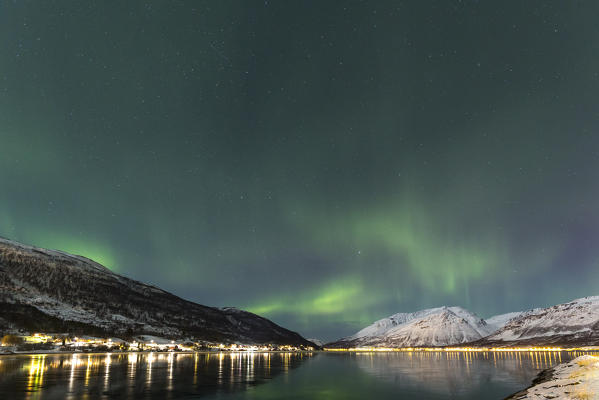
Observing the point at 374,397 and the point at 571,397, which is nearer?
the point at 571,397

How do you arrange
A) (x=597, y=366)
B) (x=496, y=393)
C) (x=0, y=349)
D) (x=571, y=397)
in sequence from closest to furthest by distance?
(x=571, y=397) < (x=496, y=393) < (x=597, y=366) < (x=0, y=349)

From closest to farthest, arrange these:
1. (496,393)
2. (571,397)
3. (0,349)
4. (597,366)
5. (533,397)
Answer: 1. (571,397)
2. (533,397)
3. (496,393)
4. (597,366)
5. (0,349)

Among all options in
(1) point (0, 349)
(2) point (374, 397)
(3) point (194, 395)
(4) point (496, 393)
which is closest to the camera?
(3) point (194, 395)

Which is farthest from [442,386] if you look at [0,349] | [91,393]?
[0,349]

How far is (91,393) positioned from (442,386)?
5078cm

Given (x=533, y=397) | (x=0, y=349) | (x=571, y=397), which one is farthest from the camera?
(x=0, y=349)

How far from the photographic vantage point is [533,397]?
44875 mm

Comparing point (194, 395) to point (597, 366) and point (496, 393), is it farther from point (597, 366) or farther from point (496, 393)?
point (597, 366)

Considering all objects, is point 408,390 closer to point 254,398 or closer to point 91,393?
point 254,398

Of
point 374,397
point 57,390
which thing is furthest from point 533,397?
point 57,390

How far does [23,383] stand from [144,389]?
18523mm

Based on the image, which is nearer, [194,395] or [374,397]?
[194,395]

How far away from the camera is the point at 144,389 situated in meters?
52.9

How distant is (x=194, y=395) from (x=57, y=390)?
646 inches
